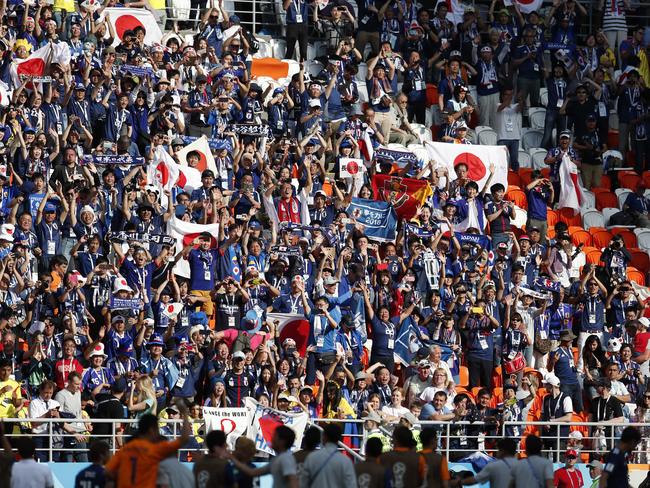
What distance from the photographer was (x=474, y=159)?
29.0m

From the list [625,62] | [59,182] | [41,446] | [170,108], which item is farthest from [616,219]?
[41,446]

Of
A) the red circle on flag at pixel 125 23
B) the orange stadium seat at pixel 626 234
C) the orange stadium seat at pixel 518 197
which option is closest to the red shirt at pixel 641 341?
the orange stadium seat at pixel 626 234

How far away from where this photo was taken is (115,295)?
76.6 feet

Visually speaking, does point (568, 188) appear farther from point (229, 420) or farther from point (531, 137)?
point (229, 420)

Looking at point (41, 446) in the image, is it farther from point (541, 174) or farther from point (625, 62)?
point (625, 62)

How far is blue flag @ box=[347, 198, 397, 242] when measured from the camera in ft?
87.0

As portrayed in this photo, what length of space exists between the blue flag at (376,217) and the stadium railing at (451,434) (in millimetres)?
4163

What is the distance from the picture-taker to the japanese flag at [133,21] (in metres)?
28.6

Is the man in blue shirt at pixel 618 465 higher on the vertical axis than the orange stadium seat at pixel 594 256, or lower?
lower

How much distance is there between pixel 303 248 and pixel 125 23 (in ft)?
18.7

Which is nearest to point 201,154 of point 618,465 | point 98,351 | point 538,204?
point 98,351

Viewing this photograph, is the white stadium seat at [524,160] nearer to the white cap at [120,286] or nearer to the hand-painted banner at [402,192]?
the hand-painted banner at [402,192]

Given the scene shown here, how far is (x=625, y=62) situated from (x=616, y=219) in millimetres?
4124

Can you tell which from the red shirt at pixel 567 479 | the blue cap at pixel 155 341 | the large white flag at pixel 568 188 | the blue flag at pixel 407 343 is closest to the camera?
the red shirt at pixel 567 479
